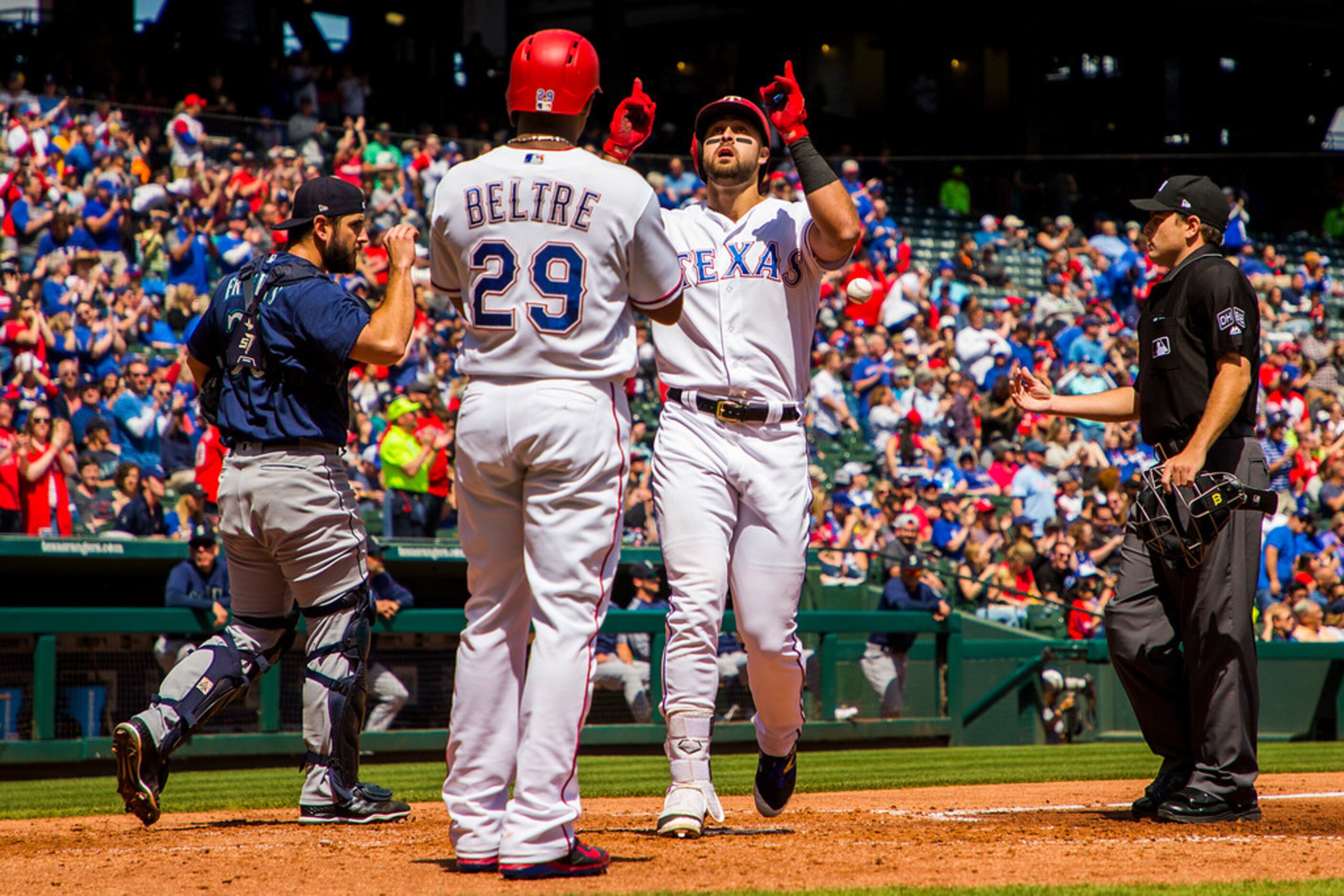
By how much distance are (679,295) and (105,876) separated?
2.17 metres

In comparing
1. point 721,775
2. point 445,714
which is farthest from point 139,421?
point 721,775

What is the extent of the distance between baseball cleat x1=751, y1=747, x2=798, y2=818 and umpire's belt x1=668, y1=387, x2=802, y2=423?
3.57ft

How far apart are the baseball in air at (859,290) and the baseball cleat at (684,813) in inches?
66.0

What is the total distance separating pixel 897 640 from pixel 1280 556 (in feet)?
18.6

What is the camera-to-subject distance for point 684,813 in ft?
15.4

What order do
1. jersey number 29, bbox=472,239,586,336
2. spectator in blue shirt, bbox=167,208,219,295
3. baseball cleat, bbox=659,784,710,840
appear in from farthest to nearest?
spectator in blue shirt, bbox=167,208,219,295 < baseball cleat, bbox=659,784,710,840 < jersey number 29, bbox=472,239,586,336

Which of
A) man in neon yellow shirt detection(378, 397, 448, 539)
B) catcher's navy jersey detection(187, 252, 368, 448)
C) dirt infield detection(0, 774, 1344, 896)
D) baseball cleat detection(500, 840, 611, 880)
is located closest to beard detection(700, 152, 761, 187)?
catcher's navy jersey detection(187, 252, 368, 448)

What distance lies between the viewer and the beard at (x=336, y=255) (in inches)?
216

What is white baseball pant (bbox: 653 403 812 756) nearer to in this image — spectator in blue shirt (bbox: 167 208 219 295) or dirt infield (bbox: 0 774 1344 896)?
dirt infield (bbox: 0 774 1344 896)

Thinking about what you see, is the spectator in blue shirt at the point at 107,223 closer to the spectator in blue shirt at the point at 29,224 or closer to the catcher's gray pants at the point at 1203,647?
the spectator in blue shirt at the point at 29,224

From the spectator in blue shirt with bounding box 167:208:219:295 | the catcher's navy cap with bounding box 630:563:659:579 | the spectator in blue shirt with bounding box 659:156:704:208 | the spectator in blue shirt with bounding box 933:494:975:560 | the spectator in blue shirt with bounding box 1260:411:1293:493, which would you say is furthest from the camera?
the spectator in blue shirt with bounding box 659:156:704:208

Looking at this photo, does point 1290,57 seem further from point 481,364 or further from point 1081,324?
point 481,364

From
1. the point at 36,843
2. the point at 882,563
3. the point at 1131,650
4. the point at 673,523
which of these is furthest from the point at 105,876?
the point at 882,563

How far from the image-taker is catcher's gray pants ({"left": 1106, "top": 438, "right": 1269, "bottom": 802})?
507 cm
